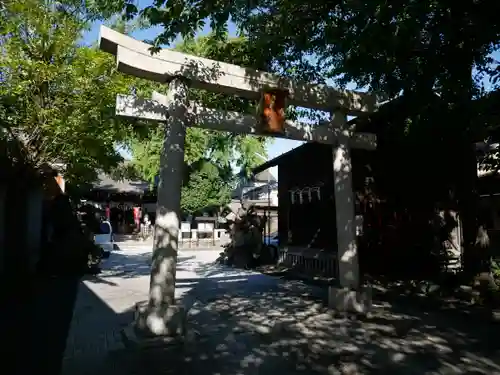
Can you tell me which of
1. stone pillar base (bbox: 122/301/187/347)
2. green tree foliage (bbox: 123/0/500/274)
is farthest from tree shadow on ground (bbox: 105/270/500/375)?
green tree foliage (bbox: 123/0/500/274)

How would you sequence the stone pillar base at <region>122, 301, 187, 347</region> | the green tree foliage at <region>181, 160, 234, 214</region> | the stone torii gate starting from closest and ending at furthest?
1. the stone pillar base at <region>122, 301, 187, 347</region>
2. the stone torii gate
3. the green tree foliage at <region>181, 160, 234, 214</region>

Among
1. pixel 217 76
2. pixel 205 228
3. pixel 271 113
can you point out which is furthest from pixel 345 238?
pixel 205 228

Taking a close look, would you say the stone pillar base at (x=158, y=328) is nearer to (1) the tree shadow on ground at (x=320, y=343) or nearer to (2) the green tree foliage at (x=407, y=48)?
(1) the tree shadow on ground at (x=320, y=343)

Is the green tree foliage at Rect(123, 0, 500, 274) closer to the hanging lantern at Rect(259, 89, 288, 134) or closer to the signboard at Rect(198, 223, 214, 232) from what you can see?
the hanging lantern at Rect(259, 89, 288, 134)

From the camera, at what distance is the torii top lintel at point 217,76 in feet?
17.4

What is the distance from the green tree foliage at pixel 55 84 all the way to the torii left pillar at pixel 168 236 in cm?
360

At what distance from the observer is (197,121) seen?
5.95 metres

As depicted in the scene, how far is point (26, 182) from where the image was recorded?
9.10 m

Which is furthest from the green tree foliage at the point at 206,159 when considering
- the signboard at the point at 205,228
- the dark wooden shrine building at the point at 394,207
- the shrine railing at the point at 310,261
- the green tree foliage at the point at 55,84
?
the green tree foliage at the point at 55,84

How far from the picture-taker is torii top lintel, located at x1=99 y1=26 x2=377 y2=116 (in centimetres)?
529

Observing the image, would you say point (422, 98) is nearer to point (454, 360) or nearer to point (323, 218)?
point (454, 360)

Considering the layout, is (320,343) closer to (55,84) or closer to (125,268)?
(55,84)

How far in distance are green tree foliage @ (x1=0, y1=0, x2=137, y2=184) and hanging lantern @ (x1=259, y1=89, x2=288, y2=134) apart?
3902 mm

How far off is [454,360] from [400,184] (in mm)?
5835
